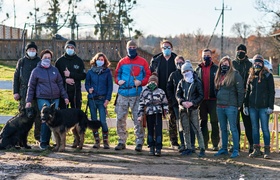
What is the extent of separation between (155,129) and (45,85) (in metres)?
2.24

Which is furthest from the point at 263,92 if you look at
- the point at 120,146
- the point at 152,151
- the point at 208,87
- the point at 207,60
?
the point at 120,146

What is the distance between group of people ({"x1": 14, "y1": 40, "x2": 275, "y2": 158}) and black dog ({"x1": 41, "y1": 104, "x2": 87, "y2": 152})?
1.34ft

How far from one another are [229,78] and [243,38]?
328ft

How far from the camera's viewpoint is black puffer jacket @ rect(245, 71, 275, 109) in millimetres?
8992

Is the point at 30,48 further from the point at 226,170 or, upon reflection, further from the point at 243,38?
the point at 243,38

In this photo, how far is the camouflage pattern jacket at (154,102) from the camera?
362 inches

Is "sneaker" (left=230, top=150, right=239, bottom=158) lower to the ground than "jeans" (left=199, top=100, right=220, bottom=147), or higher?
lower

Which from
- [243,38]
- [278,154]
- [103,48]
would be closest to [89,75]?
[278,154]

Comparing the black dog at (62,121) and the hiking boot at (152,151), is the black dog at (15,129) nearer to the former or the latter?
the black dog at (62,121)

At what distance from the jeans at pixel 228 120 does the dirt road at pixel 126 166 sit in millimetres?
325

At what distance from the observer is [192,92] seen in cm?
912

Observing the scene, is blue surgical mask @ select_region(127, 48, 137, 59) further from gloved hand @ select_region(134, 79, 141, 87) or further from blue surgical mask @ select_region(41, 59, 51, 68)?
blue surgical mask @ select_region(41, 59, 51, 68)

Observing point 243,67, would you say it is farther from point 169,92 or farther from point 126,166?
point 126,166

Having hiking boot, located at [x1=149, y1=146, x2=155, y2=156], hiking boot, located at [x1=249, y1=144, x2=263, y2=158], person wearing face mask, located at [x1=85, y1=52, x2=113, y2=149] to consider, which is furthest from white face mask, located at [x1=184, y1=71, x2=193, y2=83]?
hiking boot, located at [x1=249, y1=144, x2=263, y2=158]
